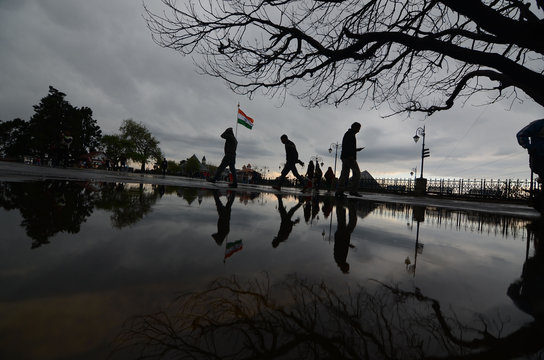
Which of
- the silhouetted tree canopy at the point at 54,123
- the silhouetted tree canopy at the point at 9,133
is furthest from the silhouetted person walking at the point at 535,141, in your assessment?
the silhouetted tree canopy at the point at 9,133

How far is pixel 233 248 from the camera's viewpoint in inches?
57.1

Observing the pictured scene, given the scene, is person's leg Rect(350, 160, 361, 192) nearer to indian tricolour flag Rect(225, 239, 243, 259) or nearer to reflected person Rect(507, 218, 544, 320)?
reflected person Rect(507, 218, 544, 320)

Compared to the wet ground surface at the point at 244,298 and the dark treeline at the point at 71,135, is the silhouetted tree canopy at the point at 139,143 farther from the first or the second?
the wet ground surface at the point at 244,298

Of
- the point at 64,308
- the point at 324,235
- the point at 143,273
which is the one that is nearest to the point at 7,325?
the point at 64,308

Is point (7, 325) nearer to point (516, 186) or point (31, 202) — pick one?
point (31, 202)

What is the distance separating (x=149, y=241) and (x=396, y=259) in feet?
4.98

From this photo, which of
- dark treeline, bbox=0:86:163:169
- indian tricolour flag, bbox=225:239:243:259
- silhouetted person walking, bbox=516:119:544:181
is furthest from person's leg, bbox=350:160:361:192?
dark treeline, bbox=0:86:163:169

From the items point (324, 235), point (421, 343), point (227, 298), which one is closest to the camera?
point (421, 343)

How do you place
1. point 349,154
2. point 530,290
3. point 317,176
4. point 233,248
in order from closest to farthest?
point 530,290 < point 233,248 < point 349,154 < point 317,176

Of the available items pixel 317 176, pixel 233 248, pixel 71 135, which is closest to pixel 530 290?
pixel 233 248

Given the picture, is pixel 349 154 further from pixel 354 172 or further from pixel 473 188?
pixel 473 188

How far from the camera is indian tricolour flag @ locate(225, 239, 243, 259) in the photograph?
1344mm

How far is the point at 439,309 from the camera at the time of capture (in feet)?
2.97

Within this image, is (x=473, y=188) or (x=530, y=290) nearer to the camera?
(x=530, y=290)
